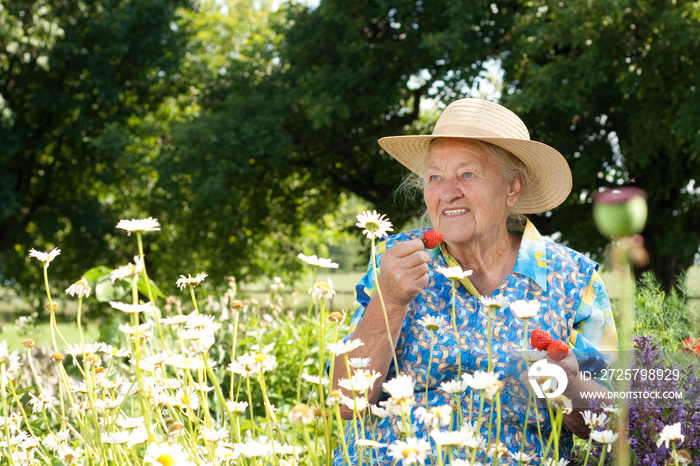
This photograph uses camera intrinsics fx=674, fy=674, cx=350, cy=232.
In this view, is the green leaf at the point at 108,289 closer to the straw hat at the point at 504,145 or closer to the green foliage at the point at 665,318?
the straw hat at the point at 504,145

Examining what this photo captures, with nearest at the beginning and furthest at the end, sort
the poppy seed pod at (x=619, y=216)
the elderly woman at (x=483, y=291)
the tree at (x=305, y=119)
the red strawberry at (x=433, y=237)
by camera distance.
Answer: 1. the poppy seed pod at (x=619, y=216)
2. the red strawberry at (x=433, y=237)
3. the elderly woman at (x=483, y=291)
4. the tree at (x=305, y=119)

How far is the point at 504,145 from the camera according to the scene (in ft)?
7.22

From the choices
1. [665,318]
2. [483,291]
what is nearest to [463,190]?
[483,291]

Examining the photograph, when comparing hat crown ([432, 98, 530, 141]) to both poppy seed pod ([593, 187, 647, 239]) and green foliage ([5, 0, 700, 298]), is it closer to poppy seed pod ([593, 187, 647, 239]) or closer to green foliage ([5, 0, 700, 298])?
poppy seed pod ([593, 187, 647, 239])

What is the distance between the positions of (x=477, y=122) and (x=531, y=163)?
0.32m

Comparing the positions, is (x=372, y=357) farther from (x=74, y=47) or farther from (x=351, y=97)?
(x=74, y=47)

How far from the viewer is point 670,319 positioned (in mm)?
2355

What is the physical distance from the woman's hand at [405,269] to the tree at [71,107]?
375 inches

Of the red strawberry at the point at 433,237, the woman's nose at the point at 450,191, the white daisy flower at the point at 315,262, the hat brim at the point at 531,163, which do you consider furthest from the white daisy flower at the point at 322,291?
the hat brim at the point at 531,163

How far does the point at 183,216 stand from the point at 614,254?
11110 mm

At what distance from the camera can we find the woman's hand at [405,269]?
1663 millimetres

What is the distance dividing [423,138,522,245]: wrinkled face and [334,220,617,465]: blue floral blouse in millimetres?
145

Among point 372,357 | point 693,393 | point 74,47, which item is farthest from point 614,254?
point 74,47

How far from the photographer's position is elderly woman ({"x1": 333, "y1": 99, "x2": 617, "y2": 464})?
195cm
